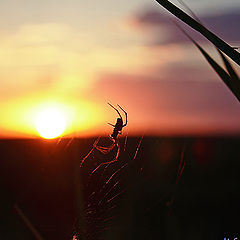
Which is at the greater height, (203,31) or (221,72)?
(203,31)

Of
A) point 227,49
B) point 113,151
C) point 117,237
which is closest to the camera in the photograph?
point 117,237

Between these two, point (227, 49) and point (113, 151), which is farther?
point (113, 151)

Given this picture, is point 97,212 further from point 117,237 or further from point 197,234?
point 197,234

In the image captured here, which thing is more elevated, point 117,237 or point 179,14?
point 179,14

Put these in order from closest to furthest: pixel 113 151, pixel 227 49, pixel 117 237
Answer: pixel 117 237 < pixel 227 49 < pixel 113 151

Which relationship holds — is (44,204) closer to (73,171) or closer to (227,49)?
(73,171)

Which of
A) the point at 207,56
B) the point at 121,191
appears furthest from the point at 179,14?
the point at 121,191

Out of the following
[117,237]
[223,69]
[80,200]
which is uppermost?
[223,69]
